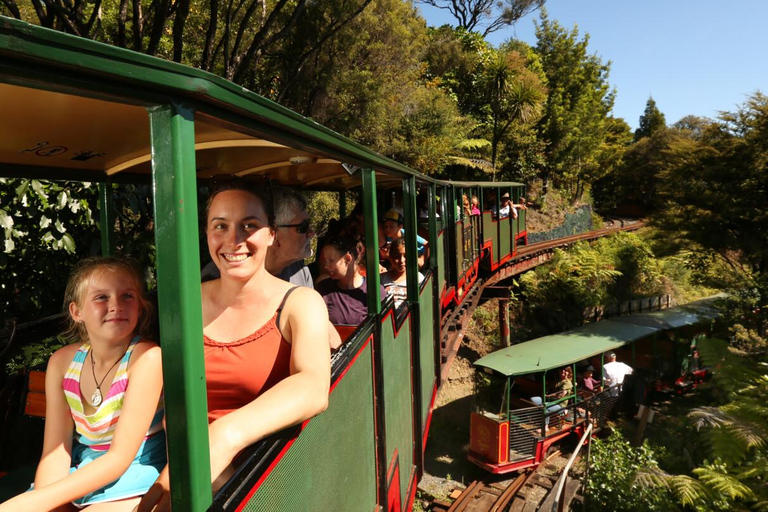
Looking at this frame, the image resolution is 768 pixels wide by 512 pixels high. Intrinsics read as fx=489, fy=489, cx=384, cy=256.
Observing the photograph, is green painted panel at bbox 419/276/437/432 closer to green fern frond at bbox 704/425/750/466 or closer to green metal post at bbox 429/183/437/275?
green metal post at bbox 429/183/437/275

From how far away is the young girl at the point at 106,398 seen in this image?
136 centimetres

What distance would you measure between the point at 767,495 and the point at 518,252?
10.3 m

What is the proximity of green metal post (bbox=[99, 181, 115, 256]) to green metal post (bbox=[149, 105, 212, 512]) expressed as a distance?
2190mm

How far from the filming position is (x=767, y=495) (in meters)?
5.59

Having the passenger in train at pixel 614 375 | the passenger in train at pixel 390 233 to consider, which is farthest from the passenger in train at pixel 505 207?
the passenger in train at pixel 390 233

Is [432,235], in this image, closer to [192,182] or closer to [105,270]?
[105,270]

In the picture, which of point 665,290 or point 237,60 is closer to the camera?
point 237,60

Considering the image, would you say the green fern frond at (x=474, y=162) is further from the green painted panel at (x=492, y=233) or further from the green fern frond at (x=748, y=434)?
the green fern frond at (x=748, y=434)

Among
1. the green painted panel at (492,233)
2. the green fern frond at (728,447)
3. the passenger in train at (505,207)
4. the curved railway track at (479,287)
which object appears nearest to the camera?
the green fern frond at (728,447)

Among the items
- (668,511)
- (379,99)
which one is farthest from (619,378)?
(379,99)

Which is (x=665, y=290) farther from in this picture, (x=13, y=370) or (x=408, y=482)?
(x=13, y=370)

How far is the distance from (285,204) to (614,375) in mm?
11955

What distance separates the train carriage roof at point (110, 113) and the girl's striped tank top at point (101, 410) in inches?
27.4

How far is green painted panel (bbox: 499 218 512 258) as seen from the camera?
489 inches
